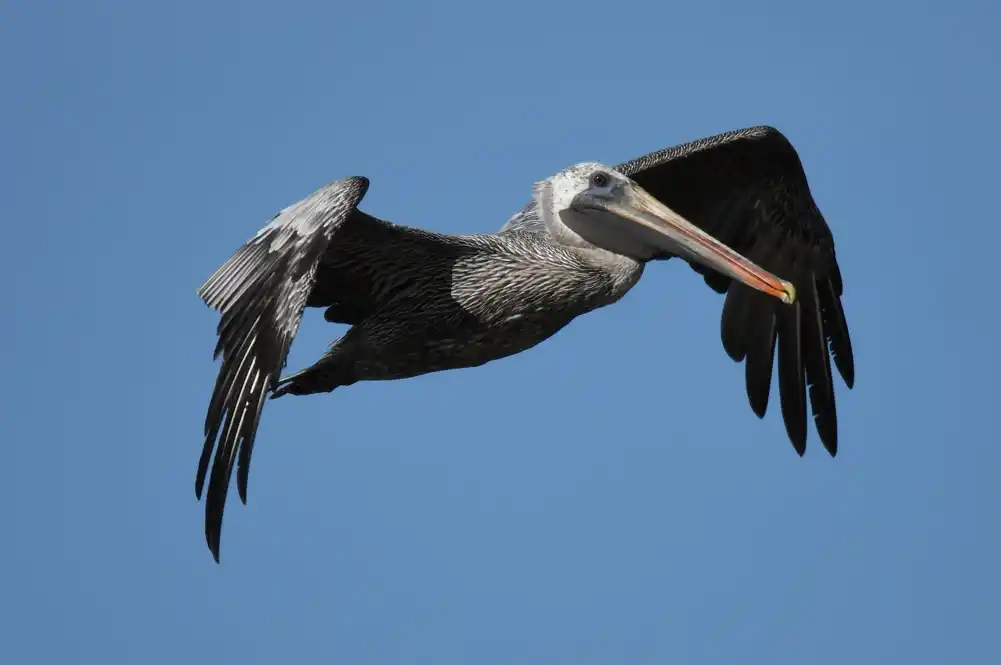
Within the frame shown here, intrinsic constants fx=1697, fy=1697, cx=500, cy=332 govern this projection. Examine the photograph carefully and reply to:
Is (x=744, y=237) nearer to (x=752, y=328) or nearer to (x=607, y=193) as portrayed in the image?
(x=752, y=328)

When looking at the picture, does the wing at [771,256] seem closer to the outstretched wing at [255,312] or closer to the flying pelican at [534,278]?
the flying pelican at [534,278]

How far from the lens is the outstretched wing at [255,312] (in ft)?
26.7

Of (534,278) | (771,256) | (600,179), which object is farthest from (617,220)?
(771,256)

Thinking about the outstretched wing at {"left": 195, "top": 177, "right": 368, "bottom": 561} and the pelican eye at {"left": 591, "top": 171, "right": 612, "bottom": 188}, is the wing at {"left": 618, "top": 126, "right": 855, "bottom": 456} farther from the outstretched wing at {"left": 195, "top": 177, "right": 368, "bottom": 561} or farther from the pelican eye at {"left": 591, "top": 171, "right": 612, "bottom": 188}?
the outstretched wing at {"left": 195, "top": 177, "right": 368, "bottom": 561}

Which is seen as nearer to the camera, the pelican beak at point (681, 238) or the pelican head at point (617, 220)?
the pelican beak at point (681, 238)

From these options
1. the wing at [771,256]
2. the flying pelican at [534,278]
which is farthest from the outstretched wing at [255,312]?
the wing at [771,256]

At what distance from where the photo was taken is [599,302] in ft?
31.4

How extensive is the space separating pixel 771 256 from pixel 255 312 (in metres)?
4.30

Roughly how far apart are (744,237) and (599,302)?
7.35ft

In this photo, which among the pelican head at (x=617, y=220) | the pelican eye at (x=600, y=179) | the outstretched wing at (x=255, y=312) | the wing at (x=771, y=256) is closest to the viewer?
the outstretched wing at (x=255, y=312)

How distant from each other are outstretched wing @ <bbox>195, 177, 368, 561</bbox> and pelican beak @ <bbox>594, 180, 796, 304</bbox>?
1.64 m

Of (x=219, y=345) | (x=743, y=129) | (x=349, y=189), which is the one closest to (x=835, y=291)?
(x=743, y=129)

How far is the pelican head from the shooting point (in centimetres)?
955

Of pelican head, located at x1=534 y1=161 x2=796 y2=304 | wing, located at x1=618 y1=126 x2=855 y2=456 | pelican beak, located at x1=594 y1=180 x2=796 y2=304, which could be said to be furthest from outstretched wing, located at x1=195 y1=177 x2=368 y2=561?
wing, located at x1=618 y1=126 x2=855 y2=456
